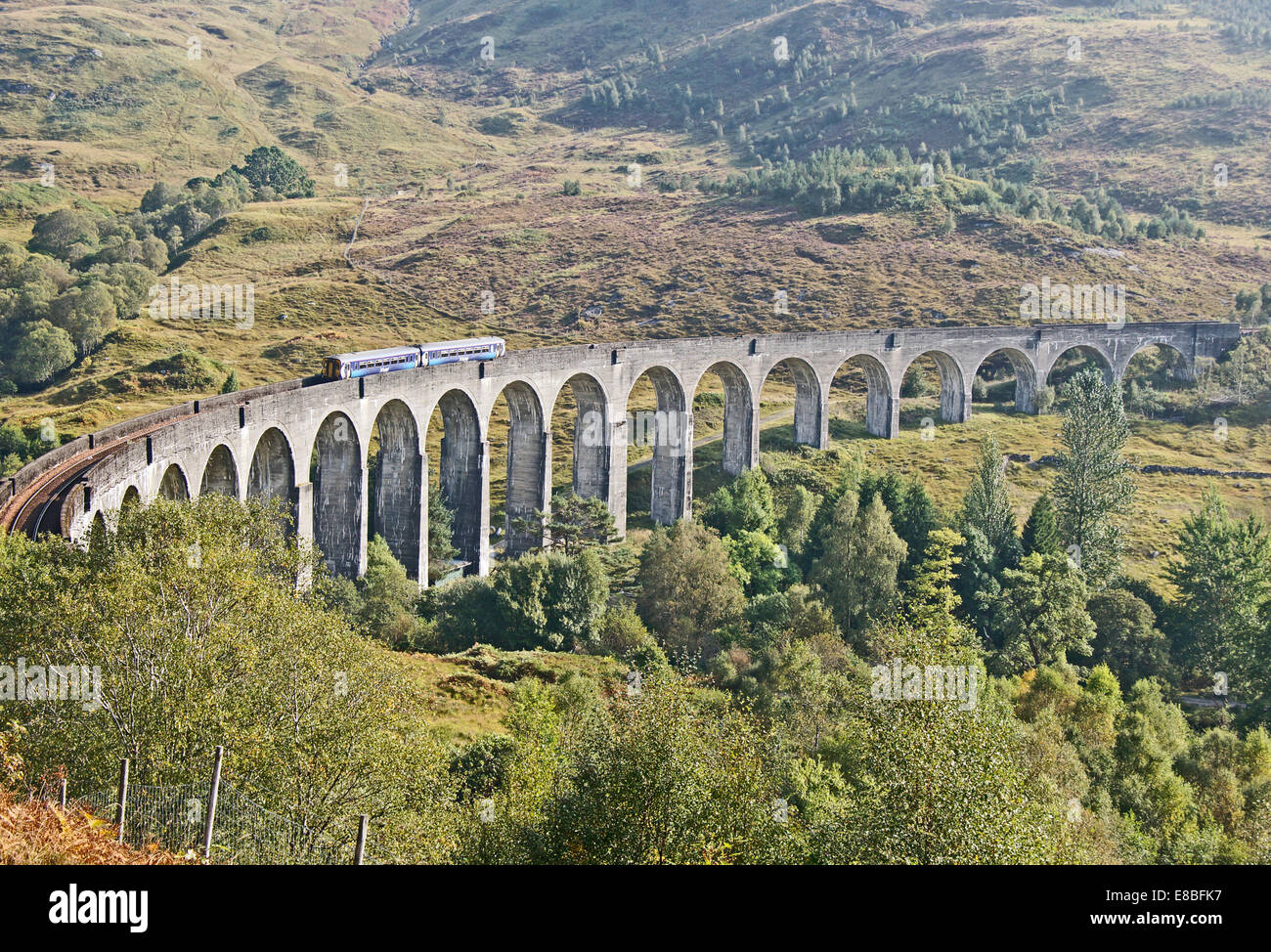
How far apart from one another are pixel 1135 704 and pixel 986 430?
1607 inches

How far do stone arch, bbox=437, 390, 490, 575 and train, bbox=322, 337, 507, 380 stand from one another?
2546 mm

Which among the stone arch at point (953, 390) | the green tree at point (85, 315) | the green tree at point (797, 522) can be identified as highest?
the green tree at point (85, 315)

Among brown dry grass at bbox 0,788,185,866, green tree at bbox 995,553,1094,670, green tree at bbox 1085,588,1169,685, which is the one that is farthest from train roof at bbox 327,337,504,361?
green tree at bbox 1085,588,1169,685

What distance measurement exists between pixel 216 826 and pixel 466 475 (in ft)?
133

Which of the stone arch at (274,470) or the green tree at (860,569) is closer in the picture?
the stone arch at (274,470)

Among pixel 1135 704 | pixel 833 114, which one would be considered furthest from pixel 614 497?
pixel 833 114

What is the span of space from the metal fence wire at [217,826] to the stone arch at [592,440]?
45.5m

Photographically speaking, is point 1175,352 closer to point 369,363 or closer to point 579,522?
point 579,522

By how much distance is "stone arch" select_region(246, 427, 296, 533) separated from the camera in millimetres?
45781

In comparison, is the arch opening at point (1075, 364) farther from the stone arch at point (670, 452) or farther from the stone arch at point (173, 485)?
the stone arch at point (173, 485)

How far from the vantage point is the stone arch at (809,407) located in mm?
78688

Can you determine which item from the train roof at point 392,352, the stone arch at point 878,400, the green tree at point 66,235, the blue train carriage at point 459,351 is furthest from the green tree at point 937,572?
the green tree at point 66,235
